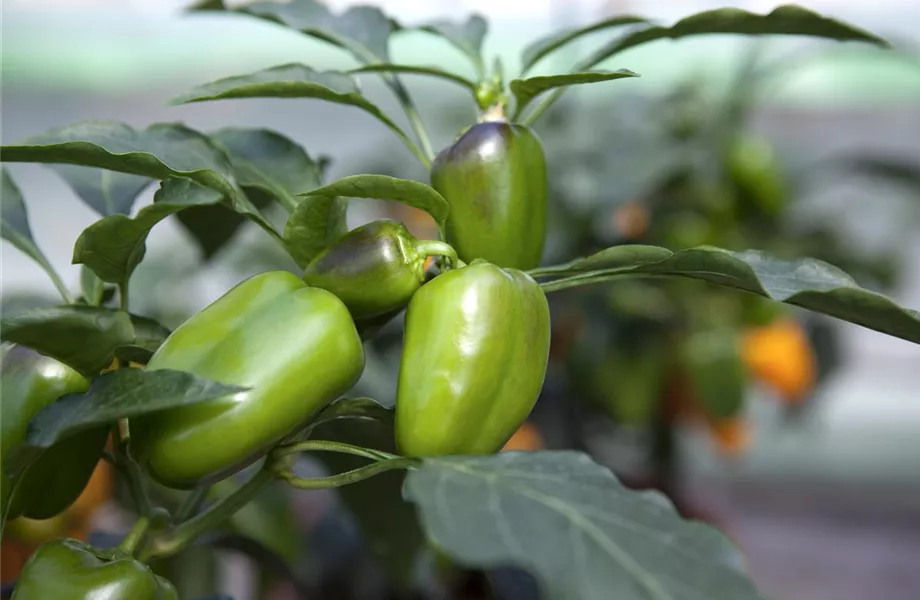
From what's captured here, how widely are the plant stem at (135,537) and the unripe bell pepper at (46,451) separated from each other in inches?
1.2

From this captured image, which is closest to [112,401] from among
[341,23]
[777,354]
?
[341,23]

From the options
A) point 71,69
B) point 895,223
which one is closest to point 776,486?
point 895,223

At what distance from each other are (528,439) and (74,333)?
749 mm

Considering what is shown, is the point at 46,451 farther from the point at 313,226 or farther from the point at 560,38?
the point at 560,38

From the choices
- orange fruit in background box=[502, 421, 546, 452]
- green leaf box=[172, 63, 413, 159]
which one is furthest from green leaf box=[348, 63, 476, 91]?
orange fruit in background box=[502, 421, 546, 452]

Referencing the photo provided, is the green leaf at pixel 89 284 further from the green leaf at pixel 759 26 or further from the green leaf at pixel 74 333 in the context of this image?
the green leaf at pixel 759 26

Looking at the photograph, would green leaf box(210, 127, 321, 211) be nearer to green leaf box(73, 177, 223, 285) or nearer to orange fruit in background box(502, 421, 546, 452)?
green leaf box(73, 177, 223, 285)

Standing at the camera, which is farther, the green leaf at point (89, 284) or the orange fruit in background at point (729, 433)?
the orange fruit in background at point (729, 433)

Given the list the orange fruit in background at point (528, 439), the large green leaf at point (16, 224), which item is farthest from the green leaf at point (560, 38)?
the orange fruit in background at point (528, 439)

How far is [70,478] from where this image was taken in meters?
0.37

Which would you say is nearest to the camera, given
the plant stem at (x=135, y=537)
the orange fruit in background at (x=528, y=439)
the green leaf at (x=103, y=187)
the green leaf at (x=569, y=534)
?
the green leaf at (x=569, y=534)

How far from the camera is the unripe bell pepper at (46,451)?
13.9 inches

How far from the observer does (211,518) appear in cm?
38

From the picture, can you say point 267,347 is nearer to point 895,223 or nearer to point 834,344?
point 834,344
